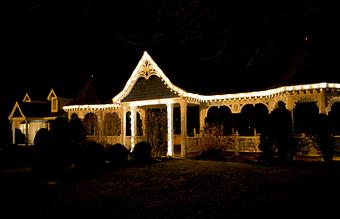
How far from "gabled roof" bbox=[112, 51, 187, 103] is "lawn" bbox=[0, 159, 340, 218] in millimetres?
6384

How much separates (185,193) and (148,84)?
1212 cm

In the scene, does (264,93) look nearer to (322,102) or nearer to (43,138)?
(322,102)

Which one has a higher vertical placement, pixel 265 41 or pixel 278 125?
pixel 265 41

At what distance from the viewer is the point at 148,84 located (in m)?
21.5

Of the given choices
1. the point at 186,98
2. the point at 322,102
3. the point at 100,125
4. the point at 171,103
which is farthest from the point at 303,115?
the point at 100,125

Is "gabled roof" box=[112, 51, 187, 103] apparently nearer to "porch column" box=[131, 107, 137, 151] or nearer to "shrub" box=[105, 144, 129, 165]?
"porch column" box=[131, 107, 137, 151]

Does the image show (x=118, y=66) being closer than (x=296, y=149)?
No

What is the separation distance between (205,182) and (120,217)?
457 cm

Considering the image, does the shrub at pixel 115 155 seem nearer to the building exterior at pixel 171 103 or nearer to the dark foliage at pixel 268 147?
the building exterior at pixel 171 103

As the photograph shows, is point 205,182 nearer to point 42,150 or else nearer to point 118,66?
point 42,150

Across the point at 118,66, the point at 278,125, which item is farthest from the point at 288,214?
the point at 118,66

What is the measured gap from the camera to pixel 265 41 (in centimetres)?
2945

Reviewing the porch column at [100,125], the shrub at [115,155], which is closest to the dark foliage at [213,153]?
the shrub at [115,155]

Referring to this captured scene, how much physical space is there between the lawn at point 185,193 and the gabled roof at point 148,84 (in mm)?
6384
